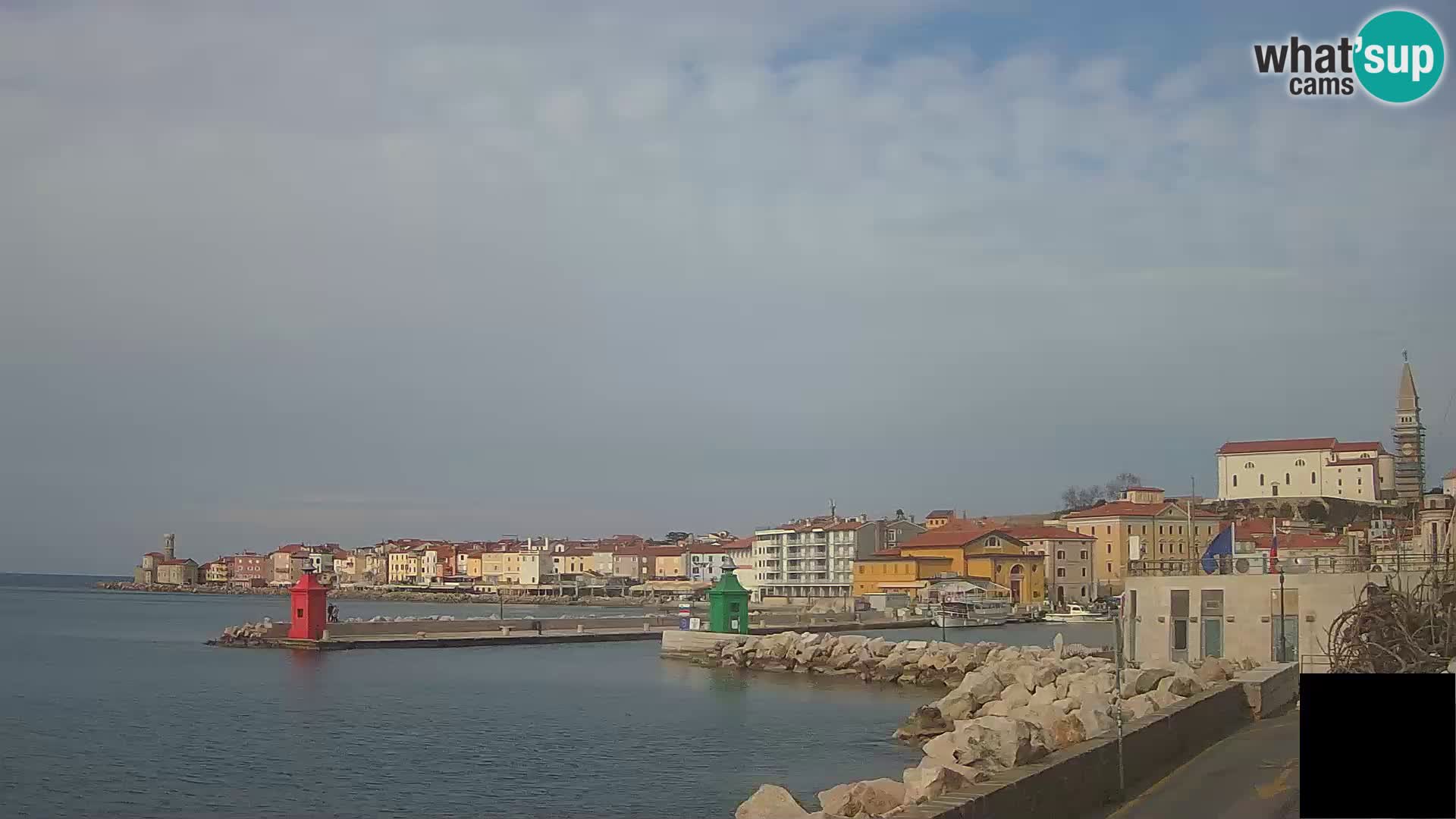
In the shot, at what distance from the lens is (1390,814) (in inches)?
235

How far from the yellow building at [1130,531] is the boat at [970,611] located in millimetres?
21400

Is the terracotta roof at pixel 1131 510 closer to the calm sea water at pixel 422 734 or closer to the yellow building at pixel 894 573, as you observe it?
the yellow building at pixel 894 573

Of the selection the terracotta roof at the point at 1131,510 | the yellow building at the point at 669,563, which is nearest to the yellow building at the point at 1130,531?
the terracotta roof at the point at 1131,510

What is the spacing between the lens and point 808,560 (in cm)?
11725

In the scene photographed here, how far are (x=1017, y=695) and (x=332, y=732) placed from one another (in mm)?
14493

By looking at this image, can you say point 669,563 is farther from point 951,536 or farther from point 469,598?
point 951,536

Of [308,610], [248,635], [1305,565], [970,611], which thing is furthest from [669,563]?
[1305,565]

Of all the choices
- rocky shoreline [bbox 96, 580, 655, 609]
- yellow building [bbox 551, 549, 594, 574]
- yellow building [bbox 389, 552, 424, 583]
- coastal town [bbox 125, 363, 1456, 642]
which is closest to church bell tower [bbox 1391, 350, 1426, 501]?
coastal town [bbox 125, 363, 1456, 642]

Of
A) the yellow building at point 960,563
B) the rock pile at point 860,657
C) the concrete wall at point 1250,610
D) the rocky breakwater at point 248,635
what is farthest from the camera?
the yellow building at point 960,563

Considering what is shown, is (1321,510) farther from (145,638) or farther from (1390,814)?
(1390,814)

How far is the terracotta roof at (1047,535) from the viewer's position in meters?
106

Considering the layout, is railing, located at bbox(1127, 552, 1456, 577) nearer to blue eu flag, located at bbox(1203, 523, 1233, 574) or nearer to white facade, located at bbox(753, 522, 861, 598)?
blue eu flag, located at bbox(1203, 523, 1233, 574)

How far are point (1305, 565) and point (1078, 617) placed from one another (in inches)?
2309

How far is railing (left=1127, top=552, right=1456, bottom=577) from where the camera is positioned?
26.6m
